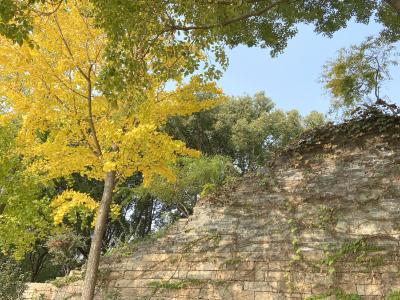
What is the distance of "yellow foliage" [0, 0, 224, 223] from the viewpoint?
7.14 metres

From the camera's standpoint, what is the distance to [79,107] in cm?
750

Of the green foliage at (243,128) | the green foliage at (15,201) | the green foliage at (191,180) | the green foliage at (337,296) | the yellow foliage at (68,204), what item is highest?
the green foliage at (243,128)

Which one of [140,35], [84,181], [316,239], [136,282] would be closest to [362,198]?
[316,239]

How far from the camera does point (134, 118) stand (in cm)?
770

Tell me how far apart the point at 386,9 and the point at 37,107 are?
30.9 ft

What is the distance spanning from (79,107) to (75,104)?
0.31ft

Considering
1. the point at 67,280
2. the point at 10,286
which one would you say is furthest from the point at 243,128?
the point at 10,286

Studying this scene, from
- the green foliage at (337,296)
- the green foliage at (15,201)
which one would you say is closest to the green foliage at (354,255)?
the green foliage at (337,296)

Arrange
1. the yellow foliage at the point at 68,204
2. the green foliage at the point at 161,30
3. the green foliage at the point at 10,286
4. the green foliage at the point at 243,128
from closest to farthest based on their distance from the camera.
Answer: the green foliage at the point at 161,30
the yellow foliage at the point at 68,204
the green foliage at the point at 10,286
the green foliage at the point at 243,128

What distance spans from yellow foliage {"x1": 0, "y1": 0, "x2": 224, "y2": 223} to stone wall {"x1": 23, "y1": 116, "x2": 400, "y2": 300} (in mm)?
1609

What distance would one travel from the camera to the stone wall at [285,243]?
20.6 ft

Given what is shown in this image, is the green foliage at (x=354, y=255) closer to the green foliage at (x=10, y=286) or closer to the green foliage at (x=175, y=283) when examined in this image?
the green foliage at (x=175, y=283)

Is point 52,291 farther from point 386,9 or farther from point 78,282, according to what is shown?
point 386,9

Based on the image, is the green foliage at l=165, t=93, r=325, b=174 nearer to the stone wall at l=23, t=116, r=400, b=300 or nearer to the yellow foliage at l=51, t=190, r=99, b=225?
the stone wall at l=23, t=116, r=400, b=300
